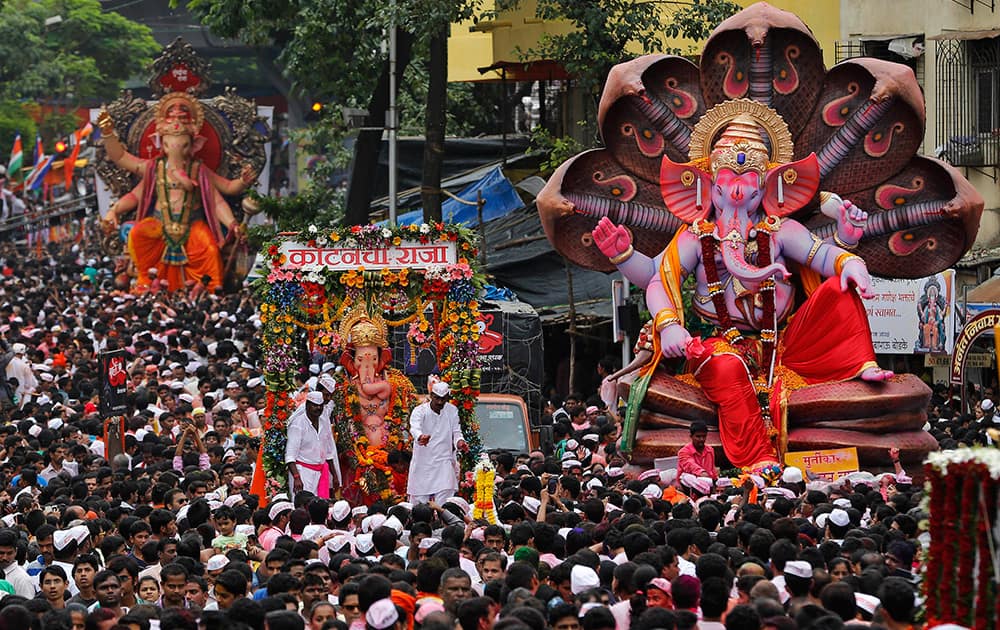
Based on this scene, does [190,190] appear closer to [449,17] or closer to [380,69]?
[380,69]

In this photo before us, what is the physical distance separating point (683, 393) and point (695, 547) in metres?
6.91

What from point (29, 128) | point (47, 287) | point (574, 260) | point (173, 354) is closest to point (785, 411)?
point (574, 260)

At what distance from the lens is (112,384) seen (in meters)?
19.0

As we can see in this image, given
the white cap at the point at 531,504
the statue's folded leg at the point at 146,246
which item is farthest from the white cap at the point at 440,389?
the statue's folded leg at the point at 146,246

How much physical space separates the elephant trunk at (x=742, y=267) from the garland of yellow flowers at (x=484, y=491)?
377 cm

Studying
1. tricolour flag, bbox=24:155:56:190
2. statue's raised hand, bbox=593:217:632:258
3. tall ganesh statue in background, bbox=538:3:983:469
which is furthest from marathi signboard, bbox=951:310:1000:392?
tricolour flag, bbox=24:155:56:190

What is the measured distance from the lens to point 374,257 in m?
17.0

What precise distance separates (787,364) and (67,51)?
5183cm

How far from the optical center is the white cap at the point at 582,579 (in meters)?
9.80

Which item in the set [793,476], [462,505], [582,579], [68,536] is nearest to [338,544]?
[68,536]

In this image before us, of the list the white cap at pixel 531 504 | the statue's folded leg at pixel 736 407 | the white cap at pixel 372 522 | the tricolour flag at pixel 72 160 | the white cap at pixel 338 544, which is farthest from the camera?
the tricolour flag at pixel 72 160

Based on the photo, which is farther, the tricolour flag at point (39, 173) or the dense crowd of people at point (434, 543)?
the tricolour flag at point (39, 173)

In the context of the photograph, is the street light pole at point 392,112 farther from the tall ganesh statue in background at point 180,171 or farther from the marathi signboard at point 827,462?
the tall ganesh statue in background at point 180,171

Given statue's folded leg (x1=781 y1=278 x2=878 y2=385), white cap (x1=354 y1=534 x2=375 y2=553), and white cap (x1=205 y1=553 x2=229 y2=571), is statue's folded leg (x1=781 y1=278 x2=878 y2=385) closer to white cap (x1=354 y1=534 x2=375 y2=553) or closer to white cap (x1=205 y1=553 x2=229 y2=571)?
white cap (x1=354 y1=534 x2=375 y2=553)
